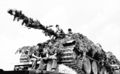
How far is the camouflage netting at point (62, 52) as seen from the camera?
40.4 ft

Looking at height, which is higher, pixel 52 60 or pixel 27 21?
pixel 27 21

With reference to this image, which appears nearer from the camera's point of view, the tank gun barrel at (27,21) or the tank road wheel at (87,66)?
the tank gun barrel at (27,21)

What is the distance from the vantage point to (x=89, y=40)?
13578mm

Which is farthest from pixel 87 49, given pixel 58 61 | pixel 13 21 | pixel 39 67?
pixel 13 21

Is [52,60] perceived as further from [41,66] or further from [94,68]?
[94,68]

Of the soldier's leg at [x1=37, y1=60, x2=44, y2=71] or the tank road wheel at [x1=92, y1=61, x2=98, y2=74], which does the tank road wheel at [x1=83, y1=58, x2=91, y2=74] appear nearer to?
the tank road wheel at [x1=92, y1=61, x2=98, y2=74]

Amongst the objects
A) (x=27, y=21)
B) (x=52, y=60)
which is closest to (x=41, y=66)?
(x=52, y=60)

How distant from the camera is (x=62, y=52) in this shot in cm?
1262

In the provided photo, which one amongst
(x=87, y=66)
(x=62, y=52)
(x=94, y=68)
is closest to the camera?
(x=62, y=52)

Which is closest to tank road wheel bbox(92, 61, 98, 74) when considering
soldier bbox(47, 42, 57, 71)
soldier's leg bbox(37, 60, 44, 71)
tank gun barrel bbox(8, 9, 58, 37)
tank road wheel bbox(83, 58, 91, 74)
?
tank road wheel bbox(83, 58, 91, 74)

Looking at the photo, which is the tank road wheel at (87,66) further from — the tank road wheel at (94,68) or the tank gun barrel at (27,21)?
the tank gun barrel at (27,21)

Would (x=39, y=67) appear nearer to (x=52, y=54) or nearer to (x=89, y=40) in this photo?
→ (x=52, y=54)

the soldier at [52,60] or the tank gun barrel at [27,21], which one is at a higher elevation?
the tank gun barrel at [27,21]

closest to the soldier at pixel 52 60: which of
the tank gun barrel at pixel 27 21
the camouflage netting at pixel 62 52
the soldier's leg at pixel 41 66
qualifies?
the camouflage netting at pixel 62 52
